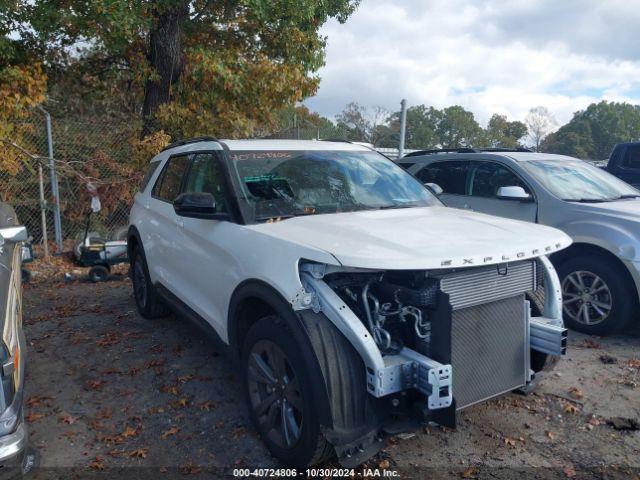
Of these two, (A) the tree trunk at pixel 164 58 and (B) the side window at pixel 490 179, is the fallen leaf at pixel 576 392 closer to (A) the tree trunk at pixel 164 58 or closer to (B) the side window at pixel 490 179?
(B) the side window at pixel 490 179

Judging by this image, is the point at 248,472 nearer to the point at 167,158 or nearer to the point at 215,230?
the point at 215,230

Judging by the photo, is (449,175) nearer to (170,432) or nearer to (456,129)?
(170,432)

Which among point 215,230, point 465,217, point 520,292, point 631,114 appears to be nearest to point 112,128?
point 215,230

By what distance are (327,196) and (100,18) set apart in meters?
6.76

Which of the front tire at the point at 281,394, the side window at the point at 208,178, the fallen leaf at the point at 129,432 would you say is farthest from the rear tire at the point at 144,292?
the front tire at the point at 281,394

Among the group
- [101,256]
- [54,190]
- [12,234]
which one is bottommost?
[101,256]

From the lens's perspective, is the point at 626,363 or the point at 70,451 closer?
the point at 70,451

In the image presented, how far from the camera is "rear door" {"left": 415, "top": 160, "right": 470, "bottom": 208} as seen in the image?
657 cm

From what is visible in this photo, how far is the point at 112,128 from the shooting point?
991cm

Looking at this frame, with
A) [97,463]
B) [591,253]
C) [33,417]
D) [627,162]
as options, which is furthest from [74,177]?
[627,162]

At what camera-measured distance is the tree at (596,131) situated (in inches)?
1820

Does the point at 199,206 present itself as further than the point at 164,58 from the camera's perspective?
No

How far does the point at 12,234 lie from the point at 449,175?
5119 millimetres

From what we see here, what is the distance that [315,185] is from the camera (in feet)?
12.5
